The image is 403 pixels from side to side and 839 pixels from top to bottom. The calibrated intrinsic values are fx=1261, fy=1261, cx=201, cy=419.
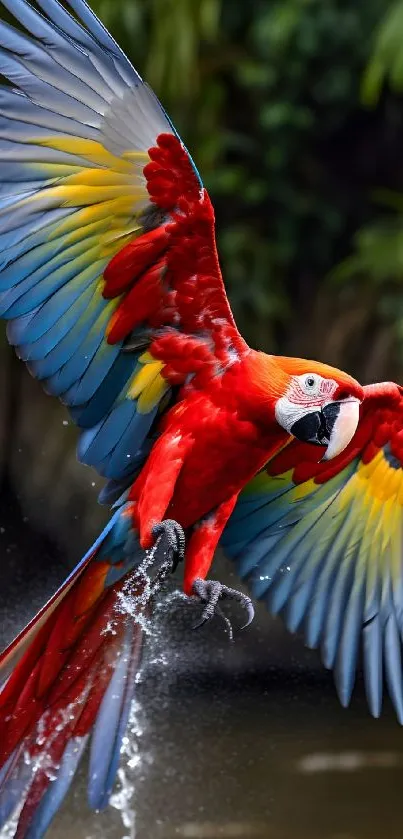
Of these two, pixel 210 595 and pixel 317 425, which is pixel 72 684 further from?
pixel 317 425

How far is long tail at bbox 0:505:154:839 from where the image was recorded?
2.30 meters

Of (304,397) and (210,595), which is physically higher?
(304,397)

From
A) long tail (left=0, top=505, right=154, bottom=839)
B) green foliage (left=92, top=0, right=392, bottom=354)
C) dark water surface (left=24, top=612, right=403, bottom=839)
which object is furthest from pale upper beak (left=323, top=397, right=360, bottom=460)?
green foliage (left=92, top=0, right=392, bottom=354)

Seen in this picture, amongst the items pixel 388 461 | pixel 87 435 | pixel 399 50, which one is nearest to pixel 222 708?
pixel 388 461

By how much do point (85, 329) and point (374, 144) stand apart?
2.97 meters

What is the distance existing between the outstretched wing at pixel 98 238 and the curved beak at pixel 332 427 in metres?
0.21

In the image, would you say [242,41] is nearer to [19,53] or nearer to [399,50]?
[399,50]

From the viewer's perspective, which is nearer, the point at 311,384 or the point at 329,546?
the point at 311,384

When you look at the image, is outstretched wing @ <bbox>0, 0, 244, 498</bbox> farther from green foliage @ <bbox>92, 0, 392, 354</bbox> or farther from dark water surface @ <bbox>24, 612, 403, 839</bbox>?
green foliage @ <bbox>92, 0, 392, 354</bbox>

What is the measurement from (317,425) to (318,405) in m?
0.04

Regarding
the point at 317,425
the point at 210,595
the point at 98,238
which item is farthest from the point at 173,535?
the point at 98,238

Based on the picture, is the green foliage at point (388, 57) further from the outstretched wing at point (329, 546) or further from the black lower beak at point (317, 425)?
the black lower beak at point (317, 425)

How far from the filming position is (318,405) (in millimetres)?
2205

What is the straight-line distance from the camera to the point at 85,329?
228 cm
